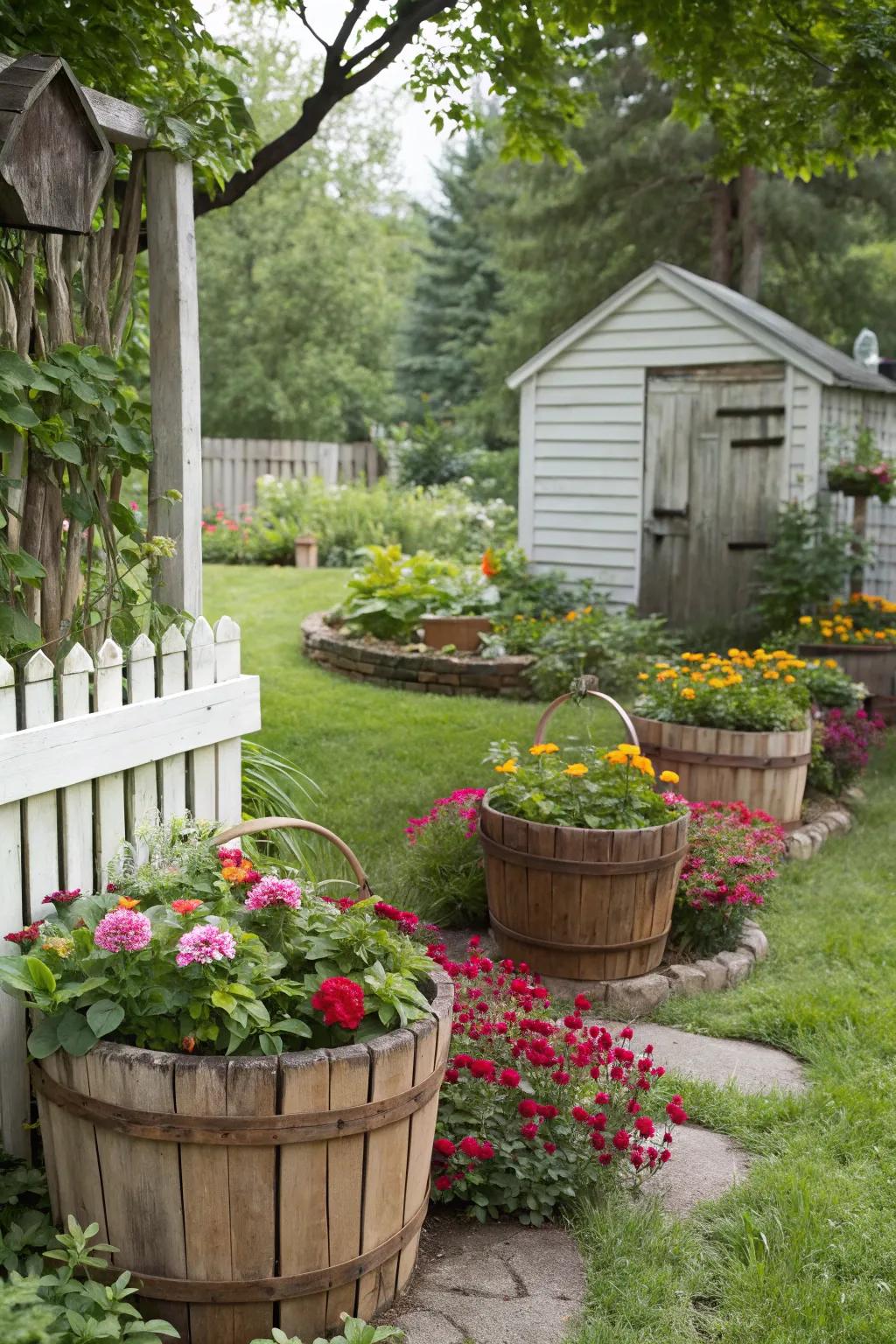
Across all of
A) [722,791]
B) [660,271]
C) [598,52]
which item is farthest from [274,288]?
[722,791]

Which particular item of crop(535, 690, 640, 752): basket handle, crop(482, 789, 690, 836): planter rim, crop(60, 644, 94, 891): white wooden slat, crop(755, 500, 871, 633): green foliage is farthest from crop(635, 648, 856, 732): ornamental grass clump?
crop(60, 644, 94, 891): white wooden slat

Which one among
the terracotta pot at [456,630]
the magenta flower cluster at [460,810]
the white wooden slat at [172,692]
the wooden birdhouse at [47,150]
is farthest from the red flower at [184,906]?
the terracotta pot at [456,630]

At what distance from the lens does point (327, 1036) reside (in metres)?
2.55

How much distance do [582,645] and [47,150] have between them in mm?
6378

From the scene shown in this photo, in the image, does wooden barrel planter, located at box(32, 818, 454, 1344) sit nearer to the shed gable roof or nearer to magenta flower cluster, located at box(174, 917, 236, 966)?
magenta flower cluster, located at box(174, 917, 236, 966)

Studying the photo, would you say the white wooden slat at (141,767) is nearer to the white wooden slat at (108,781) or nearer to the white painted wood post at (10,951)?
the white wooden slat at (108,781)

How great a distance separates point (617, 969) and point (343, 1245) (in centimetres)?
203

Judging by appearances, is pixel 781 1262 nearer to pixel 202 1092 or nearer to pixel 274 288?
pixel 202 1092

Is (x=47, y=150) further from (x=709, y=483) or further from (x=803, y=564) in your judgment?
(x=709, y=483)

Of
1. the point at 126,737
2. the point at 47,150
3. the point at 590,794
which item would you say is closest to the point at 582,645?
the point at 590,794

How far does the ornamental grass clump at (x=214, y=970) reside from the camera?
2.40 metres

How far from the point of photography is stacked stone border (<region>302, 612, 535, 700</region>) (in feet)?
29.7

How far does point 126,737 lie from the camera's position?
306 centimetres

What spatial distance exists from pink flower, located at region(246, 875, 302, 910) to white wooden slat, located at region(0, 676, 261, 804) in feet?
1.85
